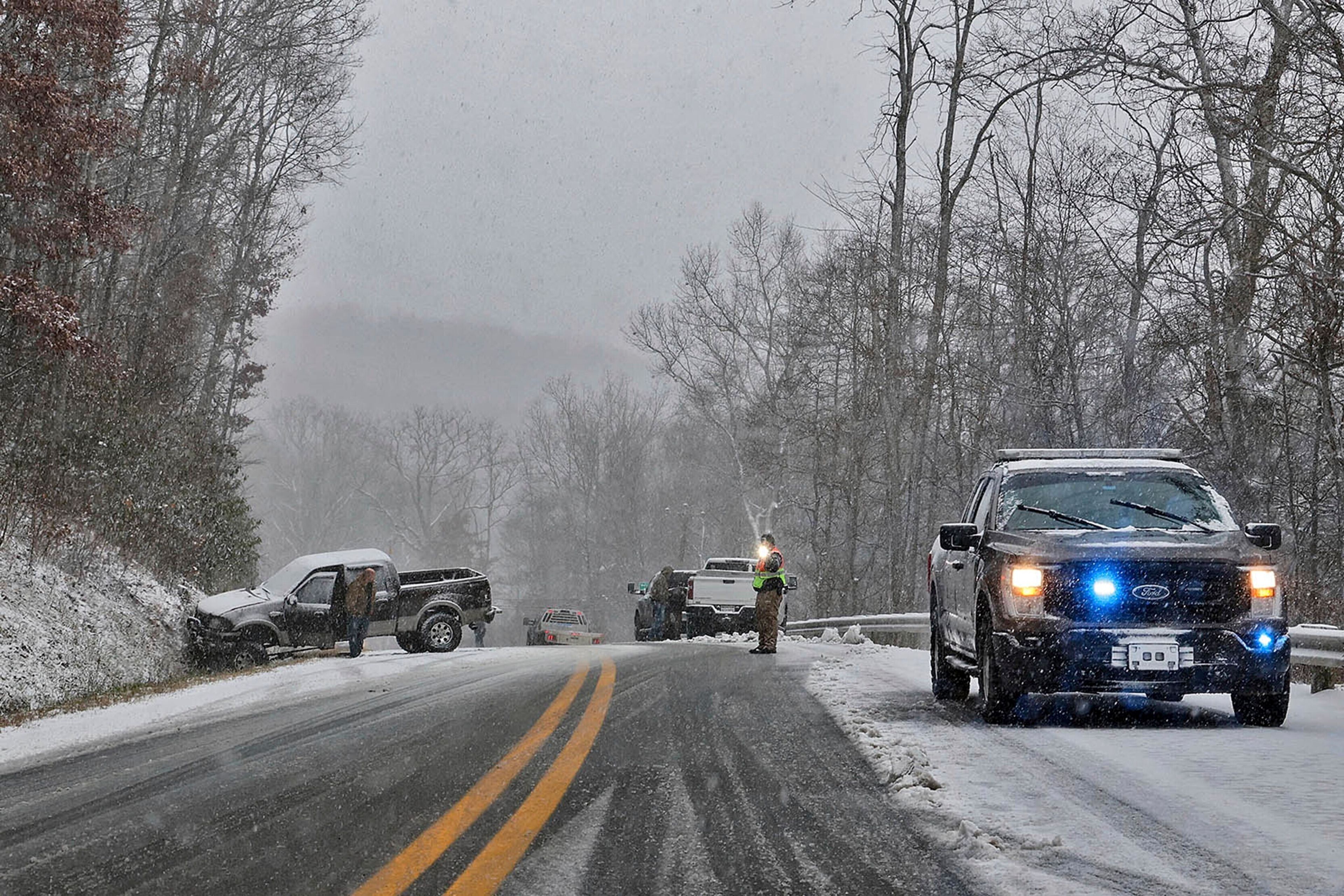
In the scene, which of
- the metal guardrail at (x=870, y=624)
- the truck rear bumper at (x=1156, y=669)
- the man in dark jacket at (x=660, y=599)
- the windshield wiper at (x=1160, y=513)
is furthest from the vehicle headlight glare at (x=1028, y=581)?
the man in dark jacket at (x=660, y=599)

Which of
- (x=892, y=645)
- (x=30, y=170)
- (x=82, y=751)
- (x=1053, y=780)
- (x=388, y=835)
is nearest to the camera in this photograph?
(x=388, y=835)

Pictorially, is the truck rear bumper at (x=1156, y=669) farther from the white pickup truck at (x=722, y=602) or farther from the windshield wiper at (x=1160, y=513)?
the white pickup truck at (x=722, y=602)

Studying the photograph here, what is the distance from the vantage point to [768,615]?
16.1 meters

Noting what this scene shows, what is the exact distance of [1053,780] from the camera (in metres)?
5.73

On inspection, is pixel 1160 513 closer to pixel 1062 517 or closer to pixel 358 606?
pixel 1062 517

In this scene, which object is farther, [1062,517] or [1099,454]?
[1099,454]

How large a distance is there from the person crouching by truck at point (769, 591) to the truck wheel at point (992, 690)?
22.8ft

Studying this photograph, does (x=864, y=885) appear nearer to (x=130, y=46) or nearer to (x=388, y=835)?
(x=388, y=835)

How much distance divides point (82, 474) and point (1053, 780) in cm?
1464

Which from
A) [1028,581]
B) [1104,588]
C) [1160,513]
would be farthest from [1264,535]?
[1028,581]

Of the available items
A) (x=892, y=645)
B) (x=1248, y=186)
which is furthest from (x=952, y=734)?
(x=892, y=645)

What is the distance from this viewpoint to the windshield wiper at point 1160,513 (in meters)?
8.28

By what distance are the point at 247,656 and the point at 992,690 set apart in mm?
12468

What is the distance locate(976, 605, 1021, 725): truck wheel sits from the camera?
309 inches
